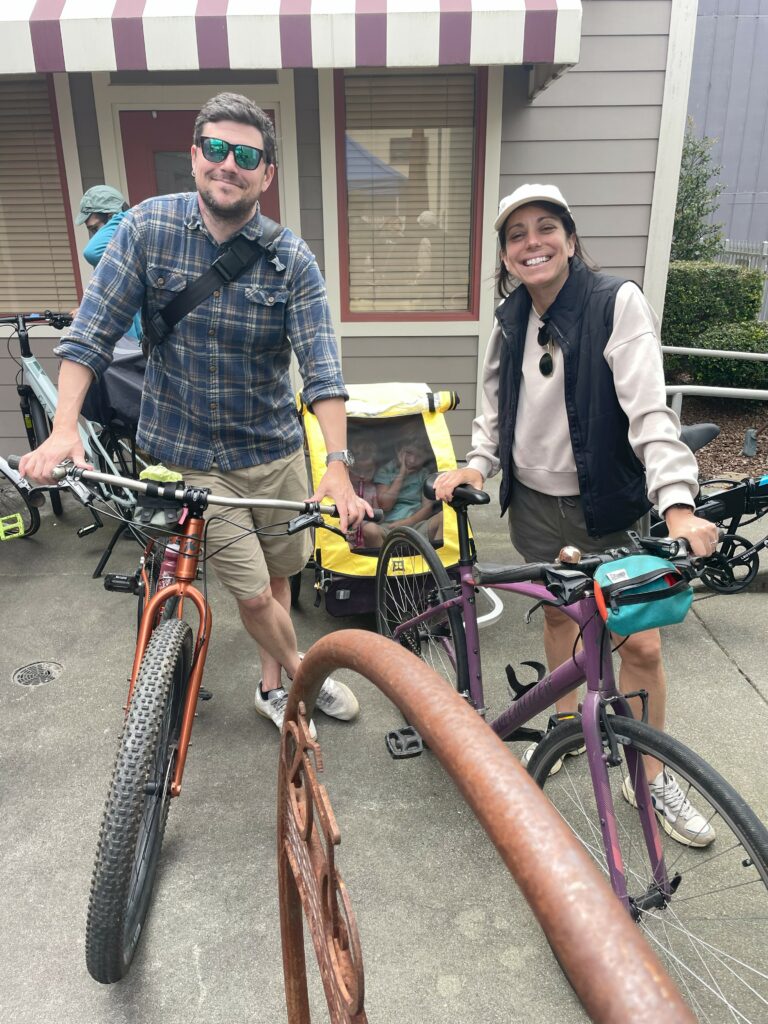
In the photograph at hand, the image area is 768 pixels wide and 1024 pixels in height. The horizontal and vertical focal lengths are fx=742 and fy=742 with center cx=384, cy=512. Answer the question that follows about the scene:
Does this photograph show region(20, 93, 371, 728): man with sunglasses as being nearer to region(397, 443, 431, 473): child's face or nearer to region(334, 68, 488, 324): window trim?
region(397, 443, 431, 473): child's face

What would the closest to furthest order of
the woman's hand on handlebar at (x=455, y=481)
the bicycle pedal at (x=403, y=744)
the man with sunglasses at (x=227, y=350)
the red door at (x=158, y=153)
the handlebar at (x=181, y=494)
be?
the handlebar at (x=181, y=494) → the man with sunglasses at (x=227, y=350) → the woman's hand on handlebar at (x=455, y=481) → the bicycle pedal at (x=403, y=744) → the red door at (x=158, y=153)

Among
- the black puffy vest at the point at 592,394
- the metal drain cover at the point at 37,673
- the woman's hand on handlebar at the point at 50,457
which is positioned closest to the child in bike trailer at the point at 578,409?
the black puffy vest at the point at 592,394

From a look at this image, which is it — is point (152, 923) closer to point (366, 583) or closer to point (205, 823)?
point (205, 823)

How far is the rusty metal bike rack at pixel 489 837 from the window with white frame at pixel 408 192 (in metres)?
4.73

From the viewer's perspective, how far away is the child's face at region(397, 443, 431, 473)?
3.58 metres

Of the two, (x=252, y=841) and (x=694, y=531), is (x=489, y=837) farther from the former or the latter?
(x=252, y=841)

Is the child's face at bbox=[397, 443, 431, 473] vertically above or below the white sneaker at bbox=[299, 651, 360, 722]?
above

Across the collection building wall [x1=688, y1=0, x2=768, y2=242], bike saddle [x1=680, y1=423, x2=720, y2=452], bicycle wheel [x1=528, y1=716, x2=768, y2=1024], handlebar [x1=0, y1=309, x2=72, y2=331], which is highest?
building wall [x1=688, y1=0, x2=768, y2=242]

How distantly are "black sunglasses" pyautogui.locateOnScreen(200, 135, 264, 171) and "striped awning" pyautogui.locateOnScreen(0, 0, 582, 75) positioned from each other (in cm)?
243

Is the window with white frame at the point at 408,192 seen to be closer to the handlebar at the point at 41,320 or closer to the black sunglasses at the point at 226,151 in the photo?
the handlebar at the point at 41,320

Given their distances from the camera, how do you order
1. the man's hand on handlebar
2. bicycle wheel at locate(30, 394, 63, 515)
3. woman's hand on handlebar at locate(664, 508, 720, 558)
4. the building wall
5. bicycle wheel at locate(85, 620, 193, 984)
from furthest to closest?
the building wall < bicycle wheel at locate(30, 394, 63, 515) < the man's hand on handlebar < bicycle wheel at locate(85, 620, 193, 984) < woman's hand on handlebar at locate(664, 508, 720, 558)

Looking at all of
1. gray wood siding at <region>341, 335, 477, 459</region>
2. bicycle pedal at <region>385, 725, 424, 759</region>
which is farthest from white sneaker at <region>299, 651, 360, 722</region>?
gray wood siding at <region>341, 335, 477, 459</region>

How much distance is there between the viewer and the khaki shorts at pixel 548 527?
2256 mm

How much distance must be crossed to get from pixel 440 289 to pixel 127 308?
352 cm
